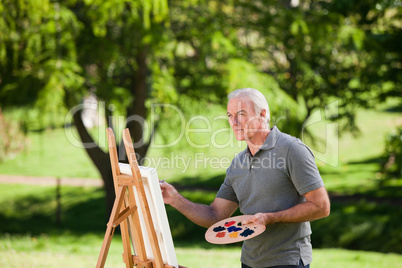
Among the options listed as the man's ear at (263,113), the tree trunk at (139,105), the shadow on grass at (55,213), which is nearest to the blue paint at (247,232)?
the man's ear at (263,113)

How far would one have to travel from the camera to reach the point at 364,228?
997cm

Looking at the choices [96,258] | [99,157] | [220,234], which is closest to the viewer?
[220,234]

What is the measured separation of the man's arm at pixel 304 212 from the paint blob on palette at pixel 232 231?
0.04 meters

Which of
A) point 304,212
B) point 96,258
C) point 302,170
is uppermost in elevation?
point 302,170

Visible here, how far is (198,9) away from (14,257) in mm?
4692

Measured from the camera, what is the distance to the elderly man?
2146 mm

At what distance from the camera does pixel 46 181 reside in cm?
1770

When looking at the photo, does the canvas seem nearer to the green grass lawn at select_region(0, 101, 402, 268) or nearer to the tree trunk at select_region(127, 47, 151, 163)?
the green grass lawn at select_region(0, 101, 402, 268)

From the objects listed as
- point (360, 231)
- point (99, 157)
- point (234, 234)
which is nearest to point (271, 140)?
point (234, 234)

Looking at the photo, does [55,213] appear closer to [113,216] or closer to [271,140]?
[113,216]

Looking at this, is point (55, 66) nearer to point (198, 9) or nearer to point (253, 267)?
point (198, 9)

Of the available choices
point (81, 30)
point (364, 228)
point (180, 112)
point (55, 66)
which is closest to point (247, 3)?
point (180, 112)

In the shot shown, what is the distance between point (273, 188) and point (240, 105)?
0.38 m

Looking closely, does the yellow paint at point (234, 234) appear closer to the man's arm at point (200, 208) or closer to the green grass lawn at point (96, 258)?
the man's arm at point (200, 208)
